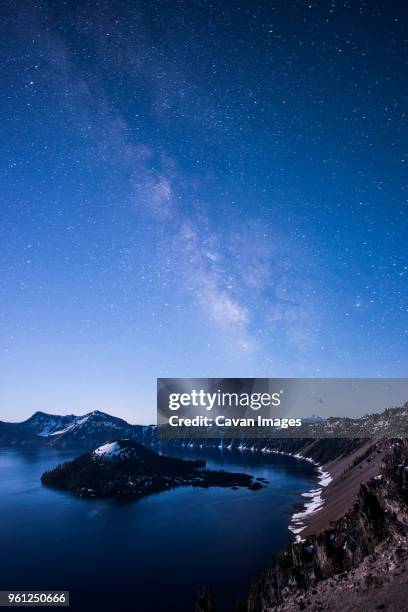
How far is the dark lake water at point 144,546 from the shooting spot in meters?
58.8

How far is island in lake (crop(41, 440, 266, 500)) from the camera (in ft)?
501

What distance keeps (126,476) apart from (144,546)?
92.4m

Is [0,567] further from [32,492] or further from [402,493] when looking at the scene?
[32,492]

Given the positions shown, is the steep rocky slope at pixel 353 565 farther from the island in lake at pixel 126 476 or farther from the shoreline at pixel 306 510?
the island in lake at pixel 126 476

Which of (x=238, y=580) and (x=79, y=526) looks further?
(x=79, y=526)

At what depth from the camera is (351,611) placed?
33.8 m

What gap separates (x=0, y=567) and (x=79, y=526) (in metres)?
29.7

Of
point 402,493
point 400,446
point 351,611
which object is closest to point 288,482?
point 400,446

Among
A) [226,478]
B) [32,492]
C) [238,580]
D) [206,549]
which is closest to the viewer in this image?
[238,580]

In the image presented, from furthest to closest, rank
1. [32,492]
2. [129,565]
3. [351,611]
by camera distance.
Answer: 1. [32,492]
2. [129,565]
3. [351,611]

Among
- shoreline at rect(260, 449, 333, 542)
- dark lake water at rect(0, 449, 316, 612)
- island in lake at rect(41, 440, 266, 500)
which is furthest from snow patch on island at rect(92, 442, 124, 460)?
shoreline at rect(260, 449, 333, 542)

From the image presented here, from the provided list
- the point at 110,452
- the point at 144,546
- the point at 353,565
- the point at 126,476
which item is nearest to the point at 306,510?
the point at 144,546

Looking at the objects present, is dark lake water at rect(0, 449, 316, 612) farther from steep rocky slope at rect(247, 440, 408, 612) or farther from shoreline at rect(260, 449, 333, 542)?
steep rocky slope at rect(247, 440, 408, 612)

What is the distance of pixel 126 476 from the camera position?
16650cm
